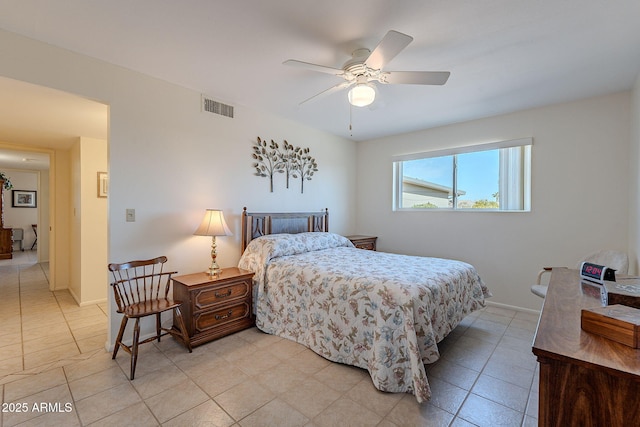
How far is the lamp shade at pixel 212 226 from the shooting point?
2.83m

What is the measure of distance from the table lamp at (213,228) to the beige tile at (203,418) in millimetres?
1290

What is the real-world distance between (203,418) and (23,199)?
32.7 ft

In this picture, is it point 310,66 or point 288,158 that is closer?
point 310,66

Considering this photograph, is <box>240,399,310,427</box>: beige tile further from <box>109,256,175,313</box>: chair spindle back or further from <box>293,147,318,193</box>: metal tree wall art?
<box>293,147,318,193</box>: metal tree wall art

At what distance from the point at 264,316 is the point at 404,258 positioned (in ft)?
5.35

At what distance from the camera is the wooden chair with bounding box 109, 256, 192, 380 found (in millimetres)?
2281

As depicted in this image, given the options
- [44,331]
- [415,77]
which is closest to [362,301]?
[415,77]

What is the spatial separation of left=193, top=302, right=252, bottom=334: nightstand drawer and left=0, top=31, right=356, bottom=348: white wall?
583 mm

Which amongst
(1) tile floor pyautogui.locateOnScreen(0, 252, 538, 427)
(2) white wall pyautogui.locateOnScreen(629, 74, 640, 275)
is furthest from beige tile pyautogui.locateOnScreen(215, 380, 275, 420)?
(2) white wall pyautogui.locateOnScreen(629, 74, 640, 275)

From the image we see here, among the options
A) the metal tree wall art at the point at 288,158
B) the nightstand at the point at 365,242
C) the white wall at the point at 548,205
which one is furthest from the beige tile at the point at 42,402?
the white wall at the point at 548,205

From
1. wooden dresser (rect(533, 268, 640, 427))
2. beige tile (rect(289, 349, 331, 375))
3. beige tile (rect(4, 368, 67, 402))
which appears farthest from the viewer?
beige tile (rect(289, 349, 331, 375))

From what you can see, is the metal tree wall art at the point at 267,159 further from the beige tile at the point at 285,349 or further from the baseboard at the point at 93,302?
the baseboard at the point at 93,302

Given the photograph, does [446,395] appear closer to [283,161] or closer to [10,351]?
[283,161]

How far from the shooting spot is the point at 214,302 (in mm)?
2711
